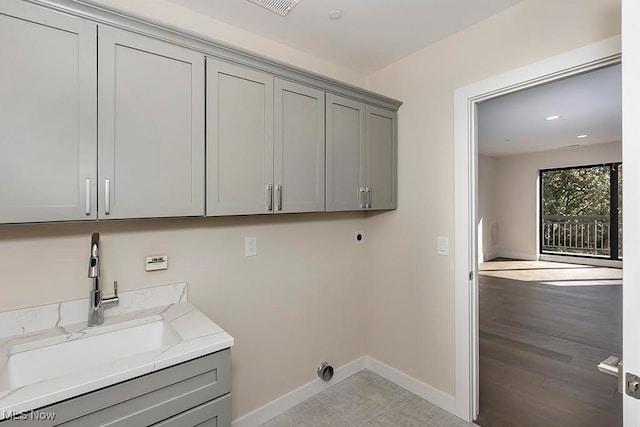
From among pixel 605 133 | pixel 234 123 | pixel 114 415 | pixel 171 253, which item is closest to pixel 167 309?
pixel 171 253

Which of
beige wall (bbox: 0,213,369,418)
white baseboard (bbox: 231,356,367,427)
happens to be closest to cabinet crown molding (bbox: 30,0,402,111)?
beige wall (bbox: 0,213,369,418)

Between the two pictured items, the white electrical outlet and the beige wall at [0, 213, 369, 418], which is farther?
the white electrical outlet

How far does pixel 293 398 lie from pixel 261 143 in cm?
183

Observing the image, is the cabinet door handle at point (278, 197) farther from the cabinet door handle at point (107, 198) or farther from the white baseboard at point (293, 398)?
the white baseboard at point (293, 398)

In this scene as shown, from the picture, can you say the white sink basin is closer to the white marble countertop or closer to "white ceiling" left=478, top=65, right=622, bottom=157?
the white marble countertop

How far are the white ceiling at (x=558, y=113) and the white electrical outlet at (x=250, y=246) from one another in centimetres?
190

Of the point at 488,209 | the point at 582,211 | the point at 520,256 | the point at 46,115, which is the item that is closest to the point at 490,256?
the point at 520,256

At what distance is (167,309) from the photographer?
1.73 meters

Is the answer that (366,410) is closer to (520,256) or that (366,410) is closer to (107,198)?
(107,198)

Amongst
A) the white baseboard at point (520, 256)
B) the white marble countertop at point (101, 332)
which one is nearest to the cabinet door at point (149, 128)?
the white marble countertop at point (101, 332)

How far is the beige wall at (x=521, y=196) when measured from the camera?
7.46 meters

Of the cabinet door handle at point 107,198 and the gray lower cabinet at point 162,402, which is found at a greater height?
the cabinet door handle at point 107,198

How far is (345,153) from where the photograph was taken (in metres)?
2.24

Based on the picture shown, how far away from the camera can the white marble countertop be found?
39.3 inches
